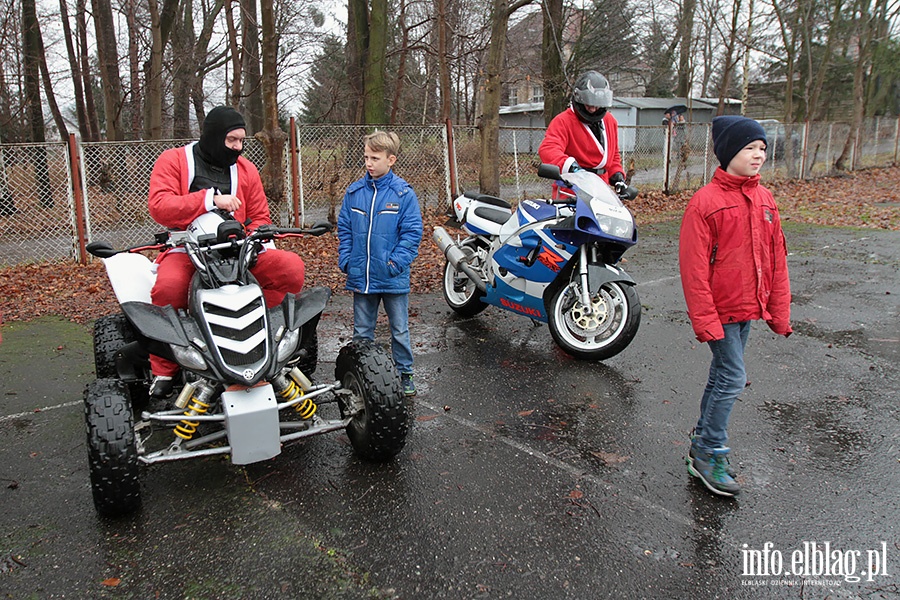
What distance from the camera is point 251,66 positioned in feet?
69.7

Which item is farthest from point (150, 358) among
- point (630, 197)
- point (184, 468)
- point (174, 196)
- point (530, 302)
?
point (630, 197)

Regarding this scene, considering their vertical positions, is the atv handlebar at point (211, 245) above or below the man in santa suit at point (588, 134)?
below

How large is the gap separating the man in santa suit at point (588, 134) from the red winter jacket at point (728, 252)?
7.57 feet

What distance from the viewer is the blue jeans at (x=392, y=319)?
4590mm

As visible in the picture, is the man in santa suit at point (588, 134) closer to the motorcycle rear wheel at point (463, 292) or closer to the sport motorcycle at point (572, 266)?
the sport motorcycle at point (572, 266)

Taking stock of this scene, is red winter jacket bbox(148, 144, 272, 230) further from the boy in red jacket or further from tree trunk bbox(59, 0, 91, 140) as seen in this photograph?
tree trunk bbox(59, 0, 91, 140)

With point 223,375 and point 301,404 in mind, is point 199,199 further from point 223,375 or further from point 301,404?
point 301,404

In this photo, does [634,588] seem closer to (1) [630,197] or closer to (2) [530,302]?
(2) [530,302]

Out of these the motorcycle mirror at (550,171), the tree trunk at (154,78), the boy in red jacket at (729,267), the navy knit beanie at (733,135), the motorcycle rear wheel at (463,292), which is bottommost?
the motorcycle rear wheel at (463,292)

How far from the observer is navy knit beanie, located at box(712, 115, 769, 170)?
3.19 metres

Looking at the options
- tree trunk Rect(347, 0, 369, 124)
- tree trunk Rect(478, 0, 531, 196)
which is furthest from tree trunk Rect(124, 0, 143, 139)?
tree trunk Rect(478, 0, 531, 196)

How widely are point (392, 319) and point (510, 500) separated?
173cm

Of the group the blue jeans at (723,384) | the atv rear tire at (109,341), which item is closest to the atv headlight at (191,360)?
the atv rear tire at (109,341)

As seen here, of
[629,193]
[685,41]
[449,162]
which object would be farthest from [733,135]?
[685,41]
